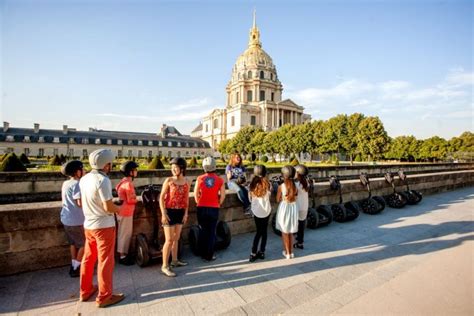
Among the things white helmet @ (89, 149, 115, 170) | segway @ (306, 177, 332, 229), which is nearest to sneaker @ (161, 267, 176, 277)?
white helmet @ (89, 149, 115, 170)

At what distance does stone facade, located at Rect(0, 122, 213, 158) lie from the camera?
59.0 m

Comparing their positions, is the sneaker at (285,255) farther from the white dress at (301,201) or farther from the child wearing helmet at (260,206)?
the white dress at (301,201)

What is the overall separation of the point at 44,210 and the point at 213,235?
273 centimetres

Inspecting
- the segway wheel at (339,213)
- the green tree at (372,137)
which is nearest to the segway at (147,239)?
the segway wheel at (339,213)

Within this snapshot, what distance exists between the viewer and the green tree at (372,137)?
39906mm

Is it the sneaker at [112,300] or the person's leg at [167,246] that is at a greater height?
the person's leg at [167,246]

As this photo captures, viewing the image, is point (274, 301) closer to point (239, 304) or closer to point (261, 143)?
point (239, 304)

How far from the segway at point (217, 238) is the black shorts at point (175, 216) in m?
0.76

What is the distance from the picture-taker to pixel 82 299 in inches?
122

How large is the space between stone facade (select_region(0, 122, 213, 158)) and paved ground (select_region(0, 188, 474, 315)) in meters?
69.7

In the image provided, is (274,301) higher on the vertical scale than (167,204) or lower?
lower

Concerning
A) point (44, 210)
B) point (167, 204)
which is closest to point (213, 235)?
point (167, 204)

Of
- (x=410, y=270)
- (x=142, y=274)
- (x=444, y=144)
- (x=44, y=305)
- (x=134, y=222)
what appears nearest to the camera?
(x=44, y=305)

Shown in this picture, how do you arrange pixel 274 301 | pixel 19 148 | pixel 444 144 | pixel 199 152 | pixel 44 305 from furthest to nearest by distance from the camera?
pixel 199 152 → pixel 444 144 → pixel 19 148 → pixel 274 301 → pixel 44 305
